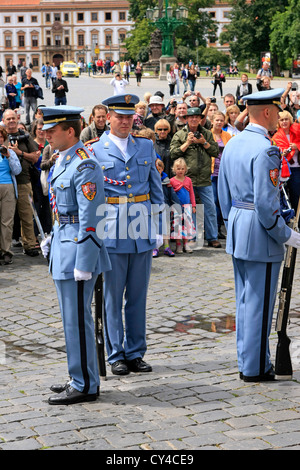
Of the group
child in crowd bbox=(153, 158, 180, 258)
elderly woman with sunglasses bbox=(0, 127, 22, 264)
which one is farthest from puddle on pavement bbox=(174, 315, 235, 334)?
elderly woman with sunglasses bbox=(0, 127, 22, 264)

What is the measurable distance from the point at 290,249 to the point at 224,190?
63cm

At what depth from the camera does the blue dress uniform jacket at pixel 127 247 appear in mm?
6238

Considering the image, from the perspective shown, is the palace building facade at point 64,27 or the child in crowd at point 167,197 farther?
the palace building facade at point 64,27

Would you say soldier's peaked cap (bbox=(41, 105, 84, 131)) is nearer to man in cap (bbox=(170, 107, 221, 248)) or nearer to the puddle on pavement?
the puddle on pavement

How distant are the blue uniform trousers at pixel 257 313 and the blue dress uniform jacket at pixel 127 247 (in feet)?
2.83

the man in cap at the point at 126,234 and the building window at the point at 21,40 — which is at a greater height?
the building window at the point at 21,40

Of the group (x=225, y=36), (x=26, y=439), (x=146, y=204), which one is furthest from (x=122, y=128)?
(x=225, y=36)

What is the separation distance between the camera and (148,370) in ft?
20.4

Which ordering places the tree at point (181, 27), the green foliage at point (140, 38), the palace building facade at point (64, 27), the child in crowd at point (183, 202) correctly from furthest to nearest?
the palace building facade at point (64, 27), the tree at point (181, 27), the green foliage at point (140, 38), the child in crowd at point (183, 202)

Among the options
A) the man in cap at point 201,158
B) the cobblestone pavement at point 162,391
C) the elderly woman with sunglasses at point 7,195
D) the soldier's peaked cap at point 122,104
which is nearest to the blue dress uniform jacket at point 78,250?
the cobblestone pavement at point 162,391

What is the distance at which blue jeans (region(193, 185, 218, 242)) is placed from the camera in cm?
1158

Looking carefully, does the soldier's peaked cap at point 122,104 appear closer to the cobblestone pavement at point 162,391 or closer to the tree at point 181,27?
the cobblestone pavement at point 162,391

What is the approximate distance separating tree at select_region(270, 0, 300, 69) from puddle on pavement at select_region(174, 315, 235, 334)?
52604mm

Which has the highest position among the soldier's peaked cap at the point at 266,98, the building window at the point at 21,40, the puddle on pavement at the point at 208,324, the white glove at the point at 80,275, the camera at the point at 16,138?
the building window at the point at 21,40
